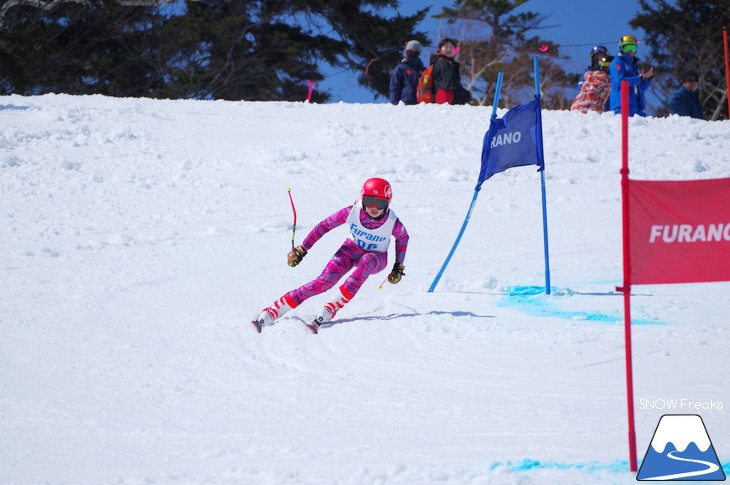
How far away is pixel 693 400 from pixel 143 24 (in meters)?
24.9

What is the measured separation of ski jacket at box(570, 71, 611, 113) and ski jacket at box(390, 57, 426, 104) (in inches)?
131

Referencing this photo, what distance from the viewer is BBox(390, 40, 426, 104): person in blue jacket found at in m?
16.8

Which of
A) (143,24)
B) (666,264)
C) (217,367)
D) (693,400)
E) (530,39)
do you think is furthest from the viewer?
(530,39)

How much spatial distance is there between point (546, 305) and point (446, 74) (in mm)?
9785

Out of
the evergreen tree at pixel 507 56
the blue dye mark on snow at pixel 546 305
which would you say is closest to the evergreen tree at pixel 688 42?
the evergreen tree at pixel 507 56

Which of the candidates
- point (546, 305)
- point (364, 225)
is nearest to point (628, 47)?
point (546, 305)

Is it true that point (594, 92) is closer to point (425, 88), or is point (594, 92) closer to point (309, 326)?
point (425, 88)

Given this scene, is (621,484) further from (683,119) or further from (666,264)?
(683,119)

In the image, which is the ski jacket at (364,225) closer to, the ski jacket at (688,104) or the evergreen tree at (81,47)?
the ski jacket at (688,104)

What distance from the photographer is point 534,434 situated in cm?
431

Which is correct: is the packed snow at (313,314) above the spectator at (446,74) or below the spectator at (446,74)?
below

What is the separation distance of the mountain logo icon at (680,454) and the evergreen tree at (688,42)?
2829cm

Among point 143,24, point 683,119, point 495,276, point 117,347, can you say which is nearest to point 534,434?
point 117,347

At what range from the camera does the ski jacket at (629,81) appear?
14.3 metres
